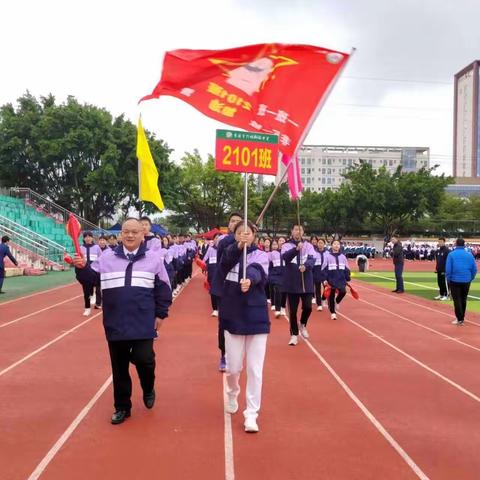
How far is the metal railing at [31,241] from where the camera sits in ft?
81.2

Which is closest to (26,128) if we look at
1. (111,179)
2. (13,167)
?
(13,167)

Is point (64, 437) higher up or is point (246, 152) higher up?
point (246, 152)

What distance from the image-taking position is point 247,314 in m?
4.70

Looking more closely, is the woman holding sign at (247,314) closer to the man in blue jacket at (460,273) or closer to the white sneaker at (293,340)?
the white sneaker at (293,340)

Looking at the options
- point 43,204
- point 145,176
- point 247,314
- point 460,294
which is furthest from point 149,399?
point 43,204

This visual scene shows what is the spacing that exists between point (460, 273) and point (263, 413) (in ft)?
23.4

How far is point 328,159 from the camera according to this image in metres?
119

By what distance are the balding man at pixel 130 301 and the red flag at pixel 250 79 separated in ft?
5.53

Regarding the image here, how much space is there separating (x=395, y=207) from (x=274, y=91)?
4171cm

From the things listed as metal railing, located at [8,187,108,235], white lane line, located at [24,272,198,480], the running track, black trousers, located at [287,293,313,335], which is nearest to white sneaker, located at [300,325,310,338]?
the running track

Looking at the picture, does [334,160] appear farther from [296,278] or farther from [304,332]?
[296,278]

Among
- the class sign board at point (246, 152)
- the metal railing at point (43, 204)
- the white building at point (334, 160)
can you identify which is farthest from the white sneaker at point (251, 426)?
the white building at point (334, 160)

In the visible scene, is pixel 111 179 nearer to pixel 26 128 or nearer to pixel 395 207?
pixel 26 128

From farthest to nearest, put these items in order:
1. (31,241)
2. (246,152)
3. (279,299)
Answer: (31,241) → (279,299) → (246,152)
